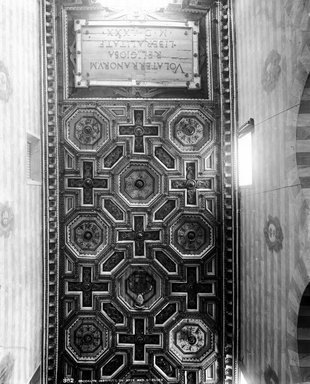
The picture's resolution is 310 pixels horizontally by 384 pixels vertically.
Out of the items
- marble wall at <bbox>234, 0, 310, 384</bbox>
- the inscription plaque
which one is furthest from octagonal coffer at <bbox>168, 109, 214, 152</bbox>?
marble wall at <bbox>234, 0, 310, 384</bbox>

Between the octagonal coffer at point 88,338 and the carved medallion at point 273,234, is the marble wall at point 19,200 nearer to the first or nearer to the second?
the octagonal coffer at point 88,338

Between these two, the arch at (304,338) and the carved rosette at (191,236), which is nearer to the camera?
the arch at (304,338)

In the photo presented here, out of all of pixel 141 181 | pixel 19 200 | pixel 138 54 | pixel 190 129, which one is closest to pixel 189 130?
pixel 190 129

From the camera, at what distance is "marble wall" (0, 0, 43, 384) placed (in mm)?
6914

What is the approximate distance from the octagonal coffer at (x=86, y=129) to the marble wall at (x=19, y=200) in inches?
31.2

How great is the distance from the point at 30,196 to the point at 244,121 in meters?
4.99

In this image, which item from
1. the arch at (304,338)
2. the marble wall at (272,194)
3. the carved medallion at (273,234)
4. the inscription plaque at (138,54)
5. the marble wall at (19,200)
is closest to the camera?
the marble wall at (272,194)

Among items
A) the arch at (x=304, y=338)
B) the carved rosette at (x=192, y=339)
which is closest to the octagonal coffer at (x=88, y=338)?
the carved rosette at (x=192, y=339)

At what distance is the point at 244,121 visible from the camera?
8320 millimetres

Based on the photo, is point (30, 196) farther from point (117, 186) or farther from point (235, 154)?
point (235, 154)

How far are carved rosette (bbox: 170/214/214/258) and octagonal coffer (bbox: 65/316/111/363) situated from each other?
2701 millimetres

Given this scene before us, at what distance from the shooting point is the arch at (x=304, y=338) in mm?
5992

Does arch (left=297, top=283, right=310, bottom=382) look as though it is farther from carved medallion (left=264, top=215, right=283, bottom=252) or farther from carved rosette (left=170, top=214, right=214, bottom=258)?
carved rosette (left=170, top=214, right=214, bottom=258)

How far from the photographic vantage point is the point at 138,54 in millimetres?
9055
